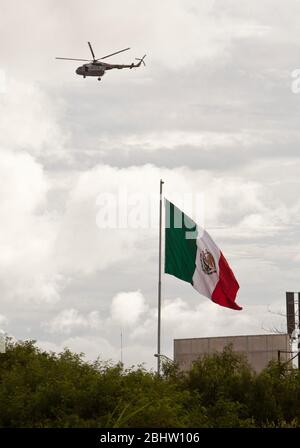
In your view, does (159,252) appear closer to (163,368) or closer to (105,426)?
(163,368)

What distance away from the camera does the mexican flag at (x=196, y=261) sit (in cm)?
5084

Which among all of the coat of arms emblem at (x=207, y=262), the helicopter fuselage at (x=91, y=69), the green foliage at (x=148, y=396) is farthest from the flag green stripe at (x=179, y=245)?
the helicopter fuselage at (x=91, y=69)

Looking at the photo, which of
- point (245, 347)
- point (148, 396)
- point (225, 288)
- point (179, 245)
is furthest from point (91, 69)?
point (148, 396)

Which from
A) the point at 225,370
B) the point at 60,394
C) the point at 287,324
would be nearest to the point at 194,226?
the point at 225,370

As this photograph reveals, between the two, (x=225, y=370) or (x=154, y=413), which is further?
(x=225, y=370)

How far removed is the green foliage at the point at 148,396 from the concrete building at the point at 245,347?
75.6 feet

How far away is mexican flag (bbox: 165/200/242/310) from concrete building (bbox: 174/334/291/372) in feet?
85.1

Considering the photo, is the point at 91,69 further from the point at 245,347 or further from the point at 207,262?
the point at 207,262

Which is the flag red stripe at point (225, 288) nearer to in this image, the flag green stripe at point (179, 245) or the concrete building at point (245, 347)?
the flag green stripe at point (179, 245)

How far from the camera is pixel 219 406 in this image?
47.7 m

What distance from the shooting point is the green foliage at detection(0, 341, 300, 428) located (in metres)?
40.7

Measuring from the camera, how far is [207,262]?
5116 cm

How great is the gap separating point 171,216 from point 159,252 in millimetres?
1835
